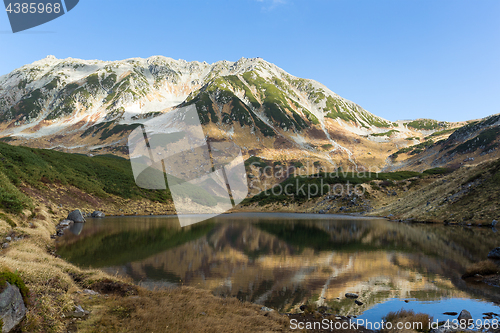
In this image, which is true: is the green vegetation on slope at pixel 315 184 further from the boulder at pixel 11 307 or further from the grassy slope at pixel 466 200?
the boulder at pixel 11 307

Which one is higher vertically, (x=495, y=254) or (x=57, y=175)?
(x=57, y=175)

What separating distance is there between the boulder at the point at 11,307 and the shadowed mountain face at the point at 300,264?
32.9 ft

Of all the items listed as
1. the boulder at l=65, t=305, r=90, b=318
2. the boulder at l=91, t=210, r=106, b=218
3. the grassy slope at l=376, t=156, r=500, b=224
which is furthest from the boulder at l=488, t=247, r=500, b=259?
Result: the boulder at l=91, t=210, r=106, b=218

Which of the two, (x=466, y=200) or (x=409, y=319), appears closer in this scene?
(x=409, y=319)

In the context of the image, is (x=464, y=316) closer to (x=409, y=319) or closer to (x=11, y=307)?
(x=409, y=319)

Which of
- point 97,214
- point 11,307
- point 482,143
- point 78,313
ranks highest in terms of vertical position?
point 11,307

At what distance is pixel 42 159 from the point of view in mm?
75188

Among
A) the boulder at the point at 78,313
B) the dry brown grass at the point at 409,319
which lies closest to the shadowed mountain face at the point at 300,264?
the dry brown grass at the point at 409,319

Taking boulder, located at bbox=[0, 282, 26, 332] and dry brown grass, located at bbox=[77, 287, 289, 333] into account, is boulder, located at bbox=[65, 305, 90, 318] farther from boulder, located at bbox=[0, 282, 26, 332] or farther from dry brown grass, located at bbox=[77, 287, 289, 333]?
boulder, located at bbox=[0, 282, 26, 332]

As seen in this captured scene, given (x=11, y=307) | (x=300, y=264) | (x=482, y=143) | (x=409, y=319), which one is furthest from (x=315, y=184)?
(x=11, y=307)

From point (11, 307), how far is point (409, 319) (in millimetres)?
16483

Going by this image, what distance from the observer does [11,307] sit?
8.28m

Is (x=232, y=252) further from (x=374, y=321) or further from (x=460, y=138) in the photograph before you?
(x=460, y=138)

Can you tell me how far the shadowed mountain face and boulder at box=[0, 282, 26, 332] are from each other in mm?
10014
